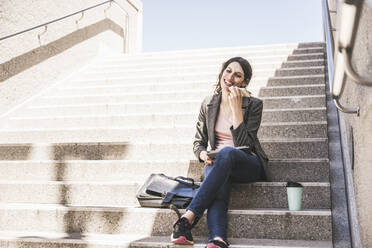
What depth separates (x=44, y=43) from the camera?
16.6ft

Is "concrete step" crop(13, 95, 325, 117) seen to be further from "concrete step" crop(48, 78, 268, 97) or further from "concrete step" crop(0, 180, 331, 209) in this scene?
"concrete step" crop(0, 180, 331, 209)

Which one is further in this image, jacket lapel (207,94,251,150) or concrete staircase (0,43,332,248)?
jacket lapel (207,94,251,150)

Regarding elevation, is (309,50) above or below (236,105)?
above

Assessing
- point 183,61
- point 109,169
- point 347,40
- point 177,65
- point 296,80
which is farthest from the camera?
point 183,61

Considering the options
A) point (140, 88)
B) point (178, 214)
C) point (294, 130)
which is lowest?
point (178, 214)

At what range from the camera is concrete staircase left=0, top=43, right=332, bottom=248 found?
2.36 meters

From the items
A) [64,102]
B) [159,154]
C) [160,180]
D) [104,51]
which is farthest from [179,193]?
[104,51]

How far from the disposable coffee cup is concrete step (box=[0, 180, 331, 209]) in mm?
186

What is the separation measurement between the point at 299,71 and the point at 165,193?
278 cm

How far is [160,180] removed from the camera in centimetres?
260

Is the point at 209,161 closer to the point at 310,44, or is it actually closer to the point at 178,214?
the point at 178,214

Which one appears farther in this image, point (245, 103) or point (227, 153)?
point (245, 103)

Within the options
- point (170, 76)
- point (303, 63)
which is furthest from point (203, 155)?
point (303, 63)

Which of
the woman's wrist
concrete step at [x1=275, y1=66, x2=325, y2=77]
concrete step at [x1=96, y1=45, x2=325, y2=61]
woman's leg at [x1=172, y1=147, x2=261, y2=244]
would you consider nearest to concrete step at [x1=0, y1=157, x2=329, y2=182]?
the woman's wrist
